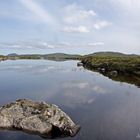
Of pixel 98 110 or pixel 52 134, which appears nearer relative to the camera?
pixel 52 134

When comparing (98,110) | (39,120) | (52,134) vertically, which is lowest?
(98,110)

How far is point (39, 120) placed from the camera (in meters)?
30.7

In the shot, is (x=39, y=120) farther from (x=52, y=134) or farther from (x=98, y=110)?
(x=98, y=110)

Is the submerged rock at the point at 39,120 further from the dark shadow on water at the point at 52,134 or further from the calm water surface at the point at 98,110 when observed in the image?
the calm water surface at the point at 98,110

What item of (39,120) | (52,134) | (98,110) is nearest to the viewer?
(52,134)

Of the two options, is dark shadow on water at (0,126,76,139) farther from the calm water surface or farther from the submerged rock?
the calm water surface

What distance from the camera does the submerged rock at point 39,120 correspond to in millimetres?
29959

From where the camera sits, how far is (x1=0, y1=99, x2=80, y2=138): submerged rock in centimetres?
2996

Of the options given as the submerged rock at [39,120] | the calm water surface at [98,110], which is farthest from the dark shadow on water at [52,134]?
the calm water surface at [98,110]

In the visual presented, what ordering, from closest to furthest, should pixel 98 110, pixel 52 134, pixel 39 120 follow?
pixel 52 134
pixel 39 120
pixel 98 110

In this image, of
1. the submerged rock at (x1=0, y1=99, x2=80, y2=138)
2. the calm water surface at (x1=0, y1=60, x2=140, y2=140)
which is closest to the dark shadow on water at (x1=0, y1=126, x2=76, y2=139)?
the submerged rock at (x1=0, y1=99, x2=80, y2=138)

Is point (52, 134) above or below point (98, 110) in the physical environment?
above

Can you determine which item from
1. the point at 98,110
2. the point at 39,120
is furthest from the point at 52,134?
the point at 98,110

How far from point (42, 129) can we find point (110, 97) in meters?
24.8
